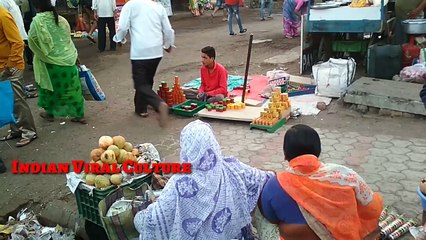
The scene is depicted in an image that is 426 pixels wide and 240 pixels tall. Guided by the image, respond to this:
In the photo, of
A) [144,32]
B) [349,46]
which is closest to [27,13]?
[144,32]

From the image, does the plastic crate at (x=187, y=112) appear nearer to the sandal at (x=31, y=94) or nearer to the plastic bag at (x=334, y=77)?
the plastic bag at (x=334, y=77)

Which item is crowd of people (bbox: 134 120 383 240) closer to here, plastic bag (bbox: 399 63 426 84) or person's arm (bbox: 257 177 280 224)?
person's arm (bbox: 257 177 280 224)

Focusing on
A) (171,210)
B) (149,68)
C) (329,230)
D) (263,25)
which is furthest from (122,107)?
(263,25)

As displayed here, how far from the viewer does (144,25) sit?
559 cm

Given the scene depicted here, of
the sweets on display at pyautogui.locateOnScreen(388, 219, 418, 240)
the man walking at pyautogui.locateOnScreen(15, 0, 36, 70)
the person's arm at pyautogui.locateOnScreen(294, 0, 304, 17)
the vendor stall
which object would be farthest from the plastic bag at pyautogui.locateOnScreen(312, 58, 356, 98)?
the man walking at pyautogui.locateOnScreen(15, 0, 36, 70)

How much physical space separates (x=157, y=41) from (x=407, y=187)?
343cm

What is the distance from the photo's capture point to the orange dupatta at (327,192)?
2133mm

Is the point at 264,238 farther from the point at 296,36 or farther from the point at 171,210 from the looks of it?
the point at 296,36

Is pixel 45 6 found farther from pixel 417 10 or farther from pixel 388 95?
pixel 417 10

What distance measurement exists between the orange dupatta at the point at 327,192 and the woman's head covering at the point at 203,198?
1.13 ft

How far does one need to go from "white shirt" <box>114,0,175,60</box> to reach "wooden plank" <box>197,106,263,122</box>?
1022mm

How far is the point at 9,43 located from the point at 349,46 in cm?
548

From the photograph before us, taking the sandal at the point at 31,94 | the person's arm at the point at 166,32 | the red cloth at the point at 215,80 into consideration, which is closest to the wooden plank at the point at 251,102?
the red cloth at the point at 215,80

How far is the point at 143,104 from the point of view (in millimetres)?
6164
